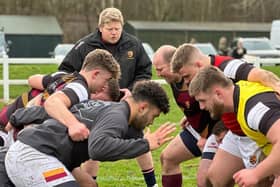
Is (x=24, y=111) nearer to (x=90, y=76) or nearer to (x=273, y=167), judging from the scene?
(x=90, y=76)

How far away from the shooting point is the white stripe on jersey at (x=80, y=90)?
17.8 feet

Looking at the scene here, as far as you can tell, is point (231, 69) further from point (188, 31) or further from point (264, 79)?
point (188, 31)

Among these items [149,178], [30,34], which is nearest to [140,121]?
[149,178]

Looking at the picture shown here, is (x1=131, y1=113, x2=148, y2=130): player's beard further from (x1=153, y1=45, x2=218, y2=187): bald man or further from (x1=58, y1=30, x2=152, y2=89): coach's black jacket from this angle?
(x1=58, y1=30, x2=152, y2=89): coach's black jacket

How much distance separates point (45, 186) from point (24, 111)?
0.76 meters

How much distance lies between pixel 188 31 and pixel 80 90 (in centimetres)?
4169

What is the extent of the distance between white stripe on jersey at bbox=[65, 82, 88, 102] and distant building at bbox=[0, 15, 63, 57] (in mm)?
35405

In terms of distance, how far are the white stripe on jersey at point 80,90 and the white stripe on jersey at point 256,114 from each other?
1214 mm

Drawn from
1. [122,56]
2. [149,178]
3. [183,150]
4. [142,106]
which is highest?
[142,106]

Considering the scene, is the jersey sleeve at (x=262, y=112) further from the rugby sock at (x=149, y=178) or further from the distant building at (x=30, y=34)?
the distant building at (x=30, y=34)

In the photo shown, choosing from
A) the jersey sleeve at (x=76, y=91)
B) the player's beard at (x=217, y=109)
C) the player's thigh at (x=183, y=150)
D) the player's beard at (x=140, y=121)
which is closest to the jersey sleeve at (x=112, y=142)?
the player's beard at (x=140, y=121)

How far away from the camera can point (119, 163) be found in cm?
971

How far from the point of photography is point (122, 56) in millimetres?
7941

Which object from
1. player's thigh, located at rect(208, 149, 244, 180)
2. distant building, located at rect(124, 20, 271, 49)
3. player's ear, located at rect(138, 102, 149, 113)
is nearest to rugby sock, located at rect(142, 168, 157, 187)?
player's thigh, located at rect(208, 149, 244, 180)
